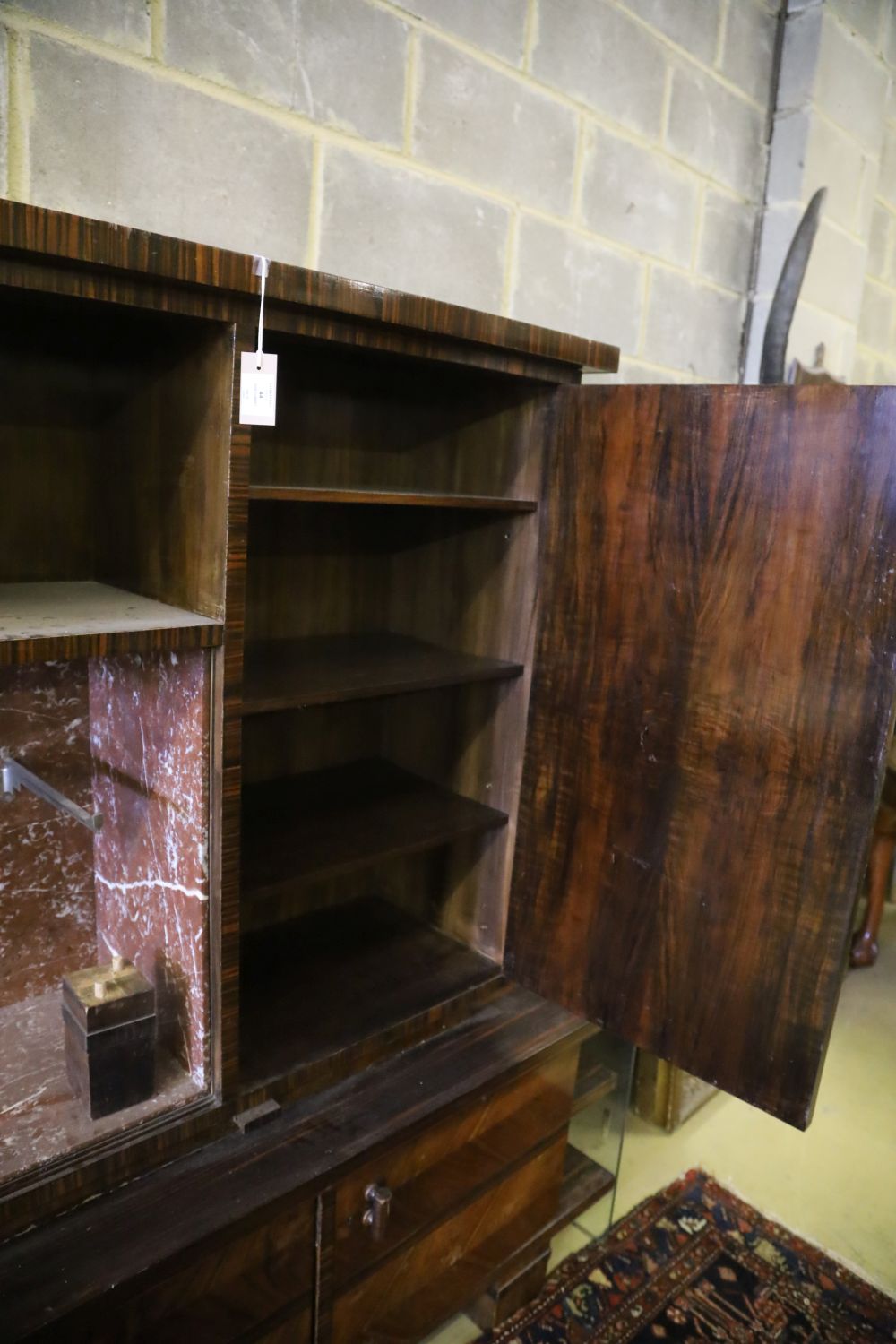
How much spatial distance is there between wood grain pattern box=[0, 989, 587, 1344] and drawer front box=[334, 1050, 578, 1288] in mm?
51

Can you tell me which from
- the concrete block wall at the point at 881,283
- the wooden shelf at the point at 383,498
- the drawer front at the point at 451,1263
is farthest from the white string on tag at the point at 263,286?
the concrete block wall at the point at 881,283

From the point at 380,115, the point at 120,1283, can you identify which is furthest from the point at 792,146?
the point at 120,1283

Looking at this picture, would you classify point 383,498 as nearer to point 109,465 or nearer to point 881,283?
point 109,465

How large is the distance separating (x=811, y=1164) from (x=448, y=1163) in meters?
1.13

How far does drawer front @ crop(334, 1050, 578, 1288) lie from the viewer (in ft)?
4.04

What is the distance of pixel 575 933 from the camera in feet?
4.44

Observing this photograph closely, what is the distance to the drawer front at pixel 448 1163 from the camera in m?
1.23

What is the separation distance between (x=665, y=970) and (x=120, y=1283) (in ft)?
2.44

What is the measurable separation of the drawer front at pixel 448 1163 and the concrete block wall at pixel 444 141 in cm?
130

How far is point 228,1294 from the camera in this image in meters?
1.10

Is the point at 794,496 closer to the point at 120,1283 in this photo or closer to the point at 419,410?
the point at 419,410

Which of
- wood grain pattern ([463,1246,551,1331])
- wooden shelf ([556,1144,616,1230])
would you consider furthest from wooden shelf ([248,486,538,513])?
wood grain pattern ([463,1246,551,1331])

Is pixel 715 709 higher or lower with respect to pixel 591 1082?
higher

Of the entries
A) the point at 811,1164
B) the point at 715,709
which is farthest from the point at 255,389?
the point at 811,1164
